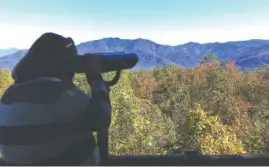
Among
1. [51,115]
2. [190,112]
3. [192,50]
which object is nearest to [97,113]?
[51,115]

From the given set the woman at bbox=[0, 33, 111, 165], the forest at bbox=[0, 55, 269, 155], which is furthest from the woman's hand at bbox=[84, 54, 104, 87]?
the forest at bbox=[0, 55, 269, 155]

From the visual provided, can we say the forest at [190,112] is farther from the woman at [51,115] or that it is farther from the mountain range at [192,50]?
the mountain range at [192,50]

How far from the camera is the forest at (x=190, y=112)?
11070 mm

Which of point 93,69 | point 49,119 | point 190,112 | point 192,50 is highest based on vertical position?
point 93,69

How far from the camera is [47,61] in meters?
1.15

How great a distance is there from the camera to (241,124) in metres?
18.0

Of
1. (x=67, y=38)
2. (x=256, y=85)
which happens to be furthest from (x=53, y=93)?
(x=256, y=85)

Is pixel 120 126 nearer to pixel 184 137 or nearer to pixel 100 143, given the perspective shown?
pixel 184 137

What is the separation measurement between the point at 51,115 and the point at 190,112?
1194 cm

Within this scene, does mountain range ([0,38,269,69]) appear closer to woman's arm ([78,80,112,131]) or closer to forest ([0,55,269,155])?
forest ([0,55,269,155])

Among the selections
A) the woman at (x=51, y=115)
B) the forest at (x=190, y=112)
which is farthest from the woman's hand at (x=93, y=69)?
the forest at (x=190, y=112)

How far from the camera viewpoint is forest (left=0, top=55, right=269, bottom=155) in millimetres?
11070

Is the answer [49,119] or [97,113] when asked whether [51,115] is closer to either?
[49,119]

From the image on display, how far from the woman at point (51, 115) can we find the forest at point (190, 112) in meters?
0.14
